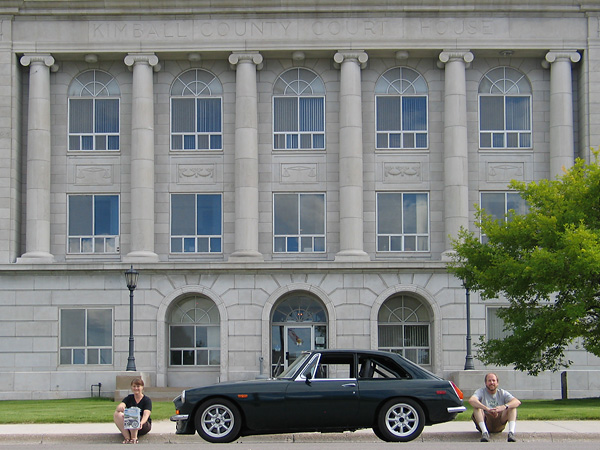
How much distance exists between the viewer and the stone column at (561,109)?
37.9m

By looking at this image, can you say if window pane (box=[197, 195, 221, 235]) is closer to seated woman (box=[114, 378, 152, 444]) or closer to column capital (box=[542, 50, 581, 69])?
column capital (box=[542, 50, 581, 69])

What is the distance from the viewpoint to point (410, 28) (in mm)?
38438

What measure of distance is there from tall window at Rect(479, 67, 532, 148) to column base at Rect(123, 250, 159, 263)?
13.7 m

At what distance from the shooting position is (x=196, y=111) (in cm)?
3906

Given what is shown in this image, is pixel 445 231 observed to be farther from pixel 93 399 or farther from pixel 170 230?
pixel 93 399

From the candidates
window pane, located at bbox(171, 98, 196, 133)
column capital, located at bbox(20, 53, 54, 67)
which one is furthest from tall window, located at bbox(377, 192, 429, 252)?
column capital, located at bbox(20, 53, 54, 67)

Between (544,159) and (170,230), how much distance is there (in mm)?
15059

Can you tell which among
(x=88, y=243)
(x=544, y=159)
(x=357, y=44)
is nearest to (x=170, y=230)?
(x=88, y=243)

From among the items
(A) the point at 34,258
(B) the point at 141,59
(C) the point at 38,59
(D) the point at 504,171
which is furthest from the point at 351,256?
(C) the point at 38,59

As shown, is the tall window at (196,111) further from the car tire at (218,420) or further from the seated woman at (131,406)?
the car tire at (218,420)

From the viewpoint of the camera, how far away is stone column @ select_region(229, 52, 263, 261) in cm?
3772

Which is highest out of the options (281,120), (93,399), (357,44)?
(357,44)

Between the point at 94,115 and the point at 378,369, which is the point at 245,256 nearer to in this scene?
the point at 94,115

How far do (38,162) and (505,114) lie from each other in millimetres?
18467
